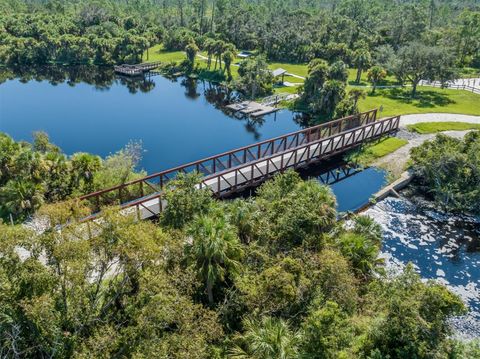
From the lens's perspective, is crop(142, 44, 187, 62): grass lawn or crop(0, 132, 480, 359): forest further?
crop(142, 44, 187, 62): grass lawn

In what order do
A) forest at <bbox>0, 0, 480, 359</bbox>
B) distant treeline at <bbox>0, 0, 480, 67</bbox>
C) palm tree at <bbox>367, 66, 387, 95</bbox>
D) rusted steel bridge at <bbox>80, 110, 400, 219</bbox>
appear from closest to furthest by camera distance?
forest at <bbox>0, 0, 480, 359</bbox>
rusted steel bridge at <bbox>80, 110, 400, 219</bbox>
palm tree at <bbox>367, 66, 387, 95</bbox>
distant treeline at <bbox>0, 0, 480, 67</bbox>

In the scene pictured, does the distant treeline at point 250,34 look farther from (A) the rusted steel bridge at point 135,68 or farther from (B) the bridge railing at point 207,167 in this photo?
(B) the bridge railing at point 207,167

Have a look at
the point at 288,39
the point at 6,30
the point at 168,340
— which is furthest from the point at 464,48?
the point at 6,30

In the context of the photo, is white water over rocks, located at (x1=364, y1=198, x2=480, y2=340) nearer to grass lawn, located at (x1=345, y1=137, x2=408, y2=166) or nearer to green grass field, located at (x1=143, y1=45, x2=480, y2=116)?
grass lawn, located at (x1=345, y1=137, x2=408, y2=166)

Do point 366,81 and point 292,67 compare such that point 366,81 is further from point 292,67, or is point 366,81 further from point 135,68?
point 135,68

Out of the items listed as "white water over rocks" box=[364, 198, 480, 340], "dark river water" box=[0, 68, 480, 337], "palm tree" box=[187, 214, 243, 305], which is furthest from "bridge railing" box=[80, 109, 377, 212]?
"white water over rocks" box=[364, 198, 480, 340]

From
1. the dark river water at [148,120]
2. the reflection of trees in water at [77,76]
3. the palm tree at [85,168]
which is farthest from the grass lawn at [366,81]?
the palm tree at [85,168]
